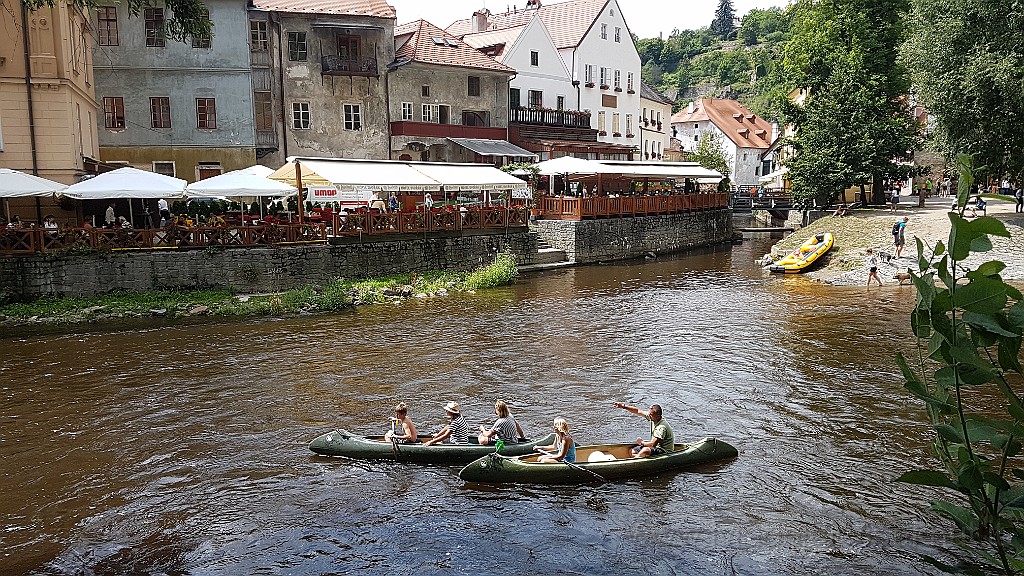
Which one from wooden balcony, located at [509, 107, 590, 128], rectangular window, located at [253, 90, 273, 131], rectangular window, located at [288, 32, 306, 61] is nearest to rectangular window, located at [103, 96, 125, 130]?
rectangular window, located at [253, 90, 273, 131]

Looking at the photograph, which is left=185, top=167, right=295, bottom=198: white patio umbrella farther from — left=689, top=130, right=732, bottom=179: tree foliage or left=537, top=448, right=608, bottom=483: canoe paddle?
left=689, top=130, right=732, bottom=179: tree foliage

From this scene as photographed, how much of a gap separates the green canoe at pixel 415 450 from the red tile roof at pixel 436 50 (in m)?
30.7

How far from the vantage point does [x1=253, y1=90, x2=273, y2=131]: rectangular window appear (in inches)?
1325

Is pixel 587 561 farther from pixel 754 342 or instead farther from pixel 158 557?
pixel 754 342

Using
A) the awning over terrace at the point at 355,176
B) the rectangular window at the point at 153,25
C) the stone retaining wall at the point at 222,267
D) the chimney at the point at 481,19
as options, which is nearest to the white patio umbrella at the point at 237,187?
the awning over terrace at the point at 355,176

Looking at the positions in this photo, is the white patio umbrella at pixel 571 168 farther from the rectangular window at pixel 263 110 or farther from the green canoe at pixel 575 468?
the green canoe at pixel 575 468

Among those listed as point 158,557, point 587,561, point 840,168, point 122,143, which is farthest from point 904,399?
point 122,143

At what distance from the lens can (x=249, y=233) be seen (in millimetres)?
23500

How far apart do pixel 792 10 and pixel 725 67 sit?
102077 mm

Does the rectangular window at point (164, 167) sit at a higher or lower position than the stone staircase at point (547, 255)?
higher

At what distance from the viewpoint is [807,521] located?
9.84m

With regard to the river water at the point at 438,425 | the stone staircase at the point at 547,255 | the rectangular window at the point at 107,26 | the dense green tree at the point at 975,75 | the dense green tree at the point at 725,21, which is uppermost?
the dense green tree at the point at 725,21

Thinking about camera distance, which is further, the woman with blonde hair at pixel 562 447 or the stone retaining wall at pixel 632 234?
the stone retaining wall at pixel 632 234

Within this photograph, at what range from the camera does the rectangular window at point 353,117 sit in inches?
1484
